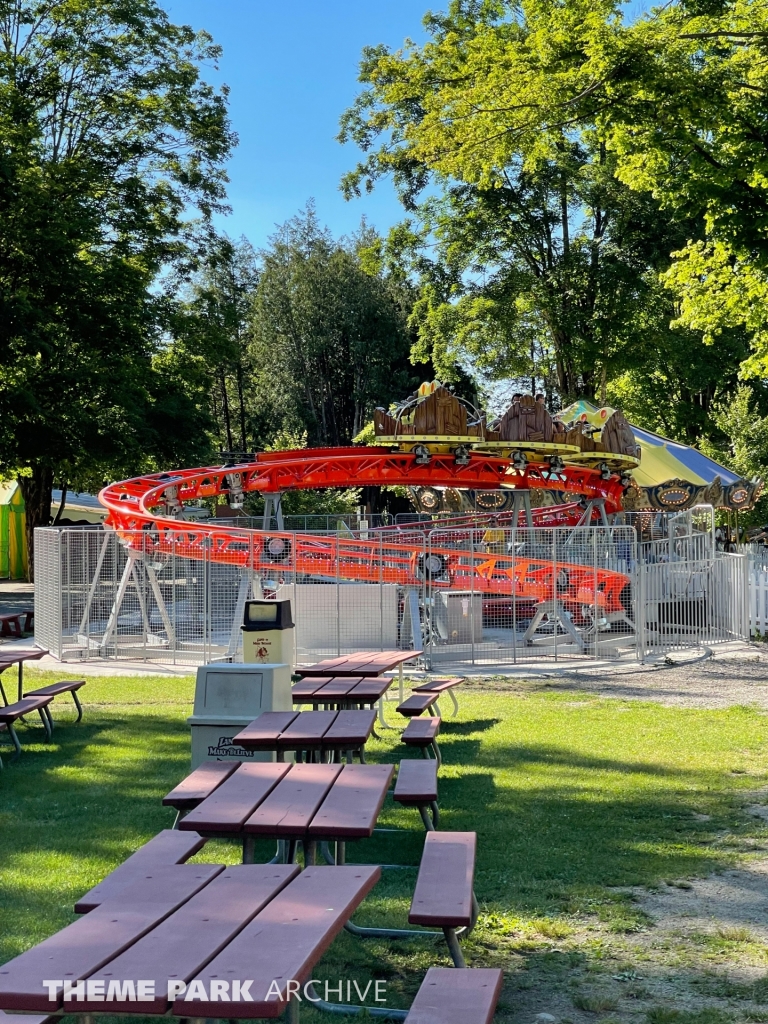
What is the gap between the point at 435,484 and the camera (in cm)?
2212

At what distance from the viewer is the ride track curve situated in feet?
50.6

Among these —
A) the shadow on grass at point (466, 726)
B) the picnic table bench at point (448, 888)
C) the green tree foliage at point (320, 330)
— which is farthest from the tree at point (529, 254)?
the picnic table bench at point (448, 888)

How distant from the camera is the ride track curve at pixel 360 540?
15438mm

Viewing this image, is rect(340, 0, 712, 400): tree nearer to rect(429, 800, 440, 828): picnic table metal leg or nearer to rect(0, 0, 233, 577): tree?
rect(0, 0, 233, 577): tree

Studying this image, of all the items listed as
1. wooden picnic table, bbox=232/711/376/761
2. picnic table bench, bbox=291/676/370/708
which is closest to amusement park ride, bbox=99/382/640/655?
picnic table bench, bbox=291/676/370/708

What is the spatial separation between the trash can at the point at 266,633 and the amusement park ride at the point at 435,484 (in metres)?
6.01

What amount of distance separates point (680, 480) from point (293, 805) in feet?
86.1

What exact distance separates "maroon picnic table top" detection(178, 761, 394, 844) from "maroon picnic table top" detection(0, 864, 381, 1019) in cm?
53

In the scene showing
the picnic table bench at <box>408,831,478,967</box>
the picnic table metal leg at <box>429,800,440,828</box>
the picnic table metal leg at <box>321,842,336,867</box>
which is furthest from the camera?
the picnic table metal leg at <box>429,800,440,828</box>

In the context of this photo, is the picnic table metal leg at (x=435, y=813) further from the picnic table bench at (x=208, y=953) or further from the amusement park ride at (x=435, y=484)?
the amusement park ride at (x=435, y=484)

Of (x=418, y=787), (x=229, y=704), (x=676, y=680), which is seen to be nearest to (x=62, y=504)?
(x=676, y=680)

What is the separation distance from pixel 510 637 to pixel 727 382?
23077 millimetres

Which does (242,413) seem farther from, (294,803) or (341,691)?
(294,803)

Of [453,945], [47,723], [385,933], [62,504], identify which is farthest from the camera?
[62,504]
